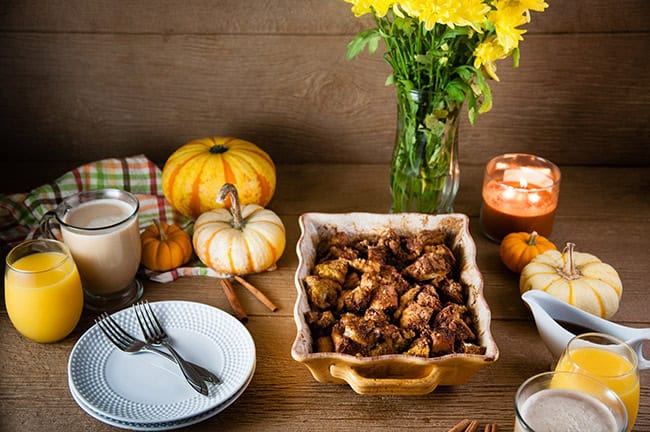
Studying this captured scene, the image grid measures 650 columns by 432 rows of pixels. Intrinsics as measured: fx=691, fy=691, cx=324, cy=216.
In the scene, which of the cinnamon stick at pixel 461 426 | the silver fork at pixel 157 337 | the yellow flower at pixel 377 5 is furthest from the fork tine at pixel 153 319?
the yellow flower at pixel 377 5

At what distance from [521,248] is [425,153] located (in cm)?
24

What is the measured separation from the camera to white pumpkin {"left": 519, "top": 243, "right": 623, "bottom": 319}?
1.09m

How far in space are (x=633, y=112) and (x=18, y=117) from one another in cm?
136

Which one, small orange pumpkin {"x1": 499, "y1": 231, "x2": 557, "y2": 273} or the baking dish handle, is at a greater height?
small orange pumpkin {"x1": 499, "y1": 231, "x2": 557, "y2": 273}

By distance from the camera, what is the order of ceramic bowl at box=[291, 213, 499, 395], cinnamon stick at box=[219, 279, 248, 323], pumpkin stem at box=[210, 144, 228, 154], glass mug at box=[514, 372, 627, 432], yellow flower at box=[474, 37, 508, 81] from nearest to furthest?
1. glass mug at box=[514, 372, 627, 432]
2. ceramic bowl at box=[291, 213, 499, 395]
3. yellow flower at box=[474, 37, 508, 81]
4. cinnamon stick at box=[219, 279, 248, 323]
5. pumpkin stem at box=[210, 144, 228, 154]

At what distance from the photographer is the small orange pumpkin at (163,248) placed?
48.8 inches

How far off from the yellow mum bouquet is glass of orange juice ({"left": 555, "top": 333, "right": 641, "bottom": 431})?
40 centimetres

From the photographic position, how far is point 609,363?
0.88 meters

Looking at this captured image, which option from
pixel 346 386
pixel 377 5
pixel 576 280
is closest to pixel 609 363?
pixel 576 280

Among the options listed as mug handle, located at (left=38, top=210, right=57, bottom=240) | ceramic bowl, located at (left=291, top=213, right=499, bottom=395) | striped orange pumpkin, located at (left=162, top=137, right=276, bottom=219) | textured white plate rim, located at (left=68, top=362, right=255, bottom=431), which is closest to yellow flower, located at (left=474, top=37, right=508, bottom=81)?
ceramic bowl, located at (left=291, top=213, right=499, bottom=395)

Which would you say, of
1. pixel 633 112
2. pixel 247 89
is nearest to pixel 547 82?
pixel 633 112

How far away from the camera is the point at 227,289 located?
1.21m

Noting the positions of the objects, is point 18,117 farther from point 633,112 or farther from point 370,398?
point 633,112

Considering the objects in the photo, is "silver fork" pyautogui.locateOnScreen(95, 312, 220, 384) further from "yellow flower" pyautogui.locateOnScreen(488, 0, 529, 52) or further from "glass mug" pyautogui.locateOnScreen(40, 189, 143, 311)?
"yellow flower" pyautogui.locateOnScreen(488, 0, 529, 52)
